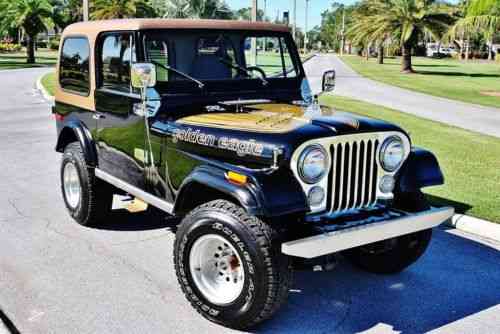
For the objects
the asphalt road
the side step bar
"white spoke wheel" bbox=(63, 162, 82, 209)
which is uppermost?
the side step bar

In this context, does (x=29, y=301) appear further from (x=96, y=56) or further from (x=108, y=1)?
(x=108, y=1)

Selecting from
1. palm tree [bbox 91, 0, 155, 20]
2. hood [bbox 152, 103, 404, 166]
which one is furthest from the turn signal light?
palm tree [bbox 91, 0, 155, 20]

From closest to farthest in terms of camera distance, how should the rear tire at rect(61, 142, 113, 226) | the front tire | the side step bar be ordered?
1. the front tire
2. the side step bar
3. the rear tire at rect(61, 142, 113, 226)

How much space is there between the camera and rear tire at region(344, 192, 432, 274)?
14.5 ft

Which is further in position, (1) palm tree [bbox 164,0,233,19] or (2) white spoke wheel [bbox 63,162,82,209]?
(1) palm tree [bbox 164,0,233,19]

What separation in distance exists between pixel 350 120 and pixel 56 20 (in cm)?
3957

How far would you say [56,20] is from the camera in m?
39.8

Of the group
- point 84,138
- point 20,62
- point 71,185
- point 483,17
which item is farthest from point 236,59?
point 20,62

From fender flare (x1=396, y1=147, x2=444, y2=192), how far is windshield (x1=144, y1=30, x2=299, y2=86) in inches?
60.5

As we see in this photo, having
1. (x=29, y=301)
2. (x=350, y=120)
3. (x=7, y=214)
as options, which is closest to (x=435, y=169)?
(x=350, y=120)

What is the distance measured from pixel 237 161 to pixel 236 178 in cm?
22

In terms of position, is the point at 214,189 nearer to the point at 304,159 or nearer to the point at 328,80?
the point at 304,159

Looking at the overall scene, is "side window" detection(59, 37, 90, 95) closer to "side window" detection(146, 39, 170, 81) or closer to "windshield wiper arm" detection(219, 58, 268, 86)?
"side window" detection(146, 39, 170, 81)

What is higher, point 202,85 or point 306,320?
point 202,85
